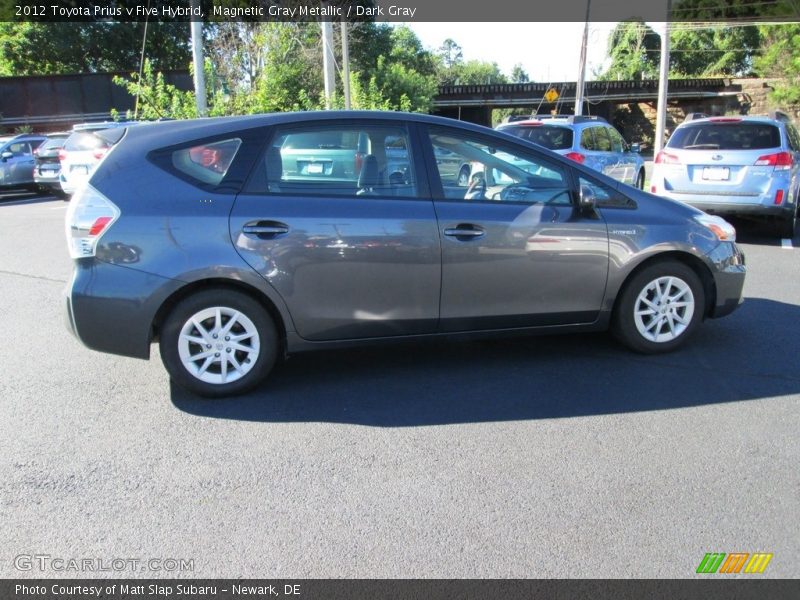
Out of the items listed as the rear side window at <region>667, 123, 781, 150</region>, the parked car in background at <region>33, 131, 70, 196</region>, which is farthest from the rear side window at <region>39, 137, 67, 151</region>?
the rear side window at <region>667, 123, 781, 150</region>

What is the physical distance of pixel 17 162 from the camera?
715 inches

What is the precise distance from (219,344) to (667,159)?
8166mm

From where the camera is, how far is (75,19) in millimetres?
39188

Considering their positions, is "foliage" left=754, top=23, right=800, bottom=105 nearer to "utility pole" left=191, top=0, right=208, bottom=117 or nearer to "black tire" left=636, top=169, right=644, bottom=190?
"black tire" left=636, top=169, right=644, bottom=190

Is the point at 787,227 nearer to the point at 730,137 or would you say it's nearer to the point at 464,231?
the point at 730,137

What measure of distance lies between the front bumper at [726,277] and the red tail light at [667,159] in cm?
539

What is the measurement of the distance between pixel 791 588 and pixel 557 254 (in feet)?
8.46

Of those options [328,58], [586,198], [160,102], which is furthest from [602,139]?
[160,102]

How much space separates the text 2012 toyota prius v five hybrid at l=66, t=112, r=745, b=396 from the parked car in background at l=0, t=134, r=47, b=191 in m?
15.6

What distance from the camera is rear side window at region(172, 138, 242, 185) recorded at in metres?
4.45

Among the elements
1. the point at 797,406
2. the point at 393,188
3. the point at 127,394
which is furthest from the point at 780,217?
the point at 127,394

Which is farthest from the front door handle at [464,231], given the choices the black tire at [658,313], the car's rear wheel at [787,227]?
the car's rear wheel at [787,227]

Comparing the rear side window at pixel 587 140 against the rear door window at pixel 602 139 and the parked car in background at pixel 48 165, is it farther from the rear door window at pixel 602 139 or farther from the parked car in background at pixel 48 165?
the parked car in background at pixel 48 165

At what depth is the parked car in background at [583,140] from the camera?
11852 mm
